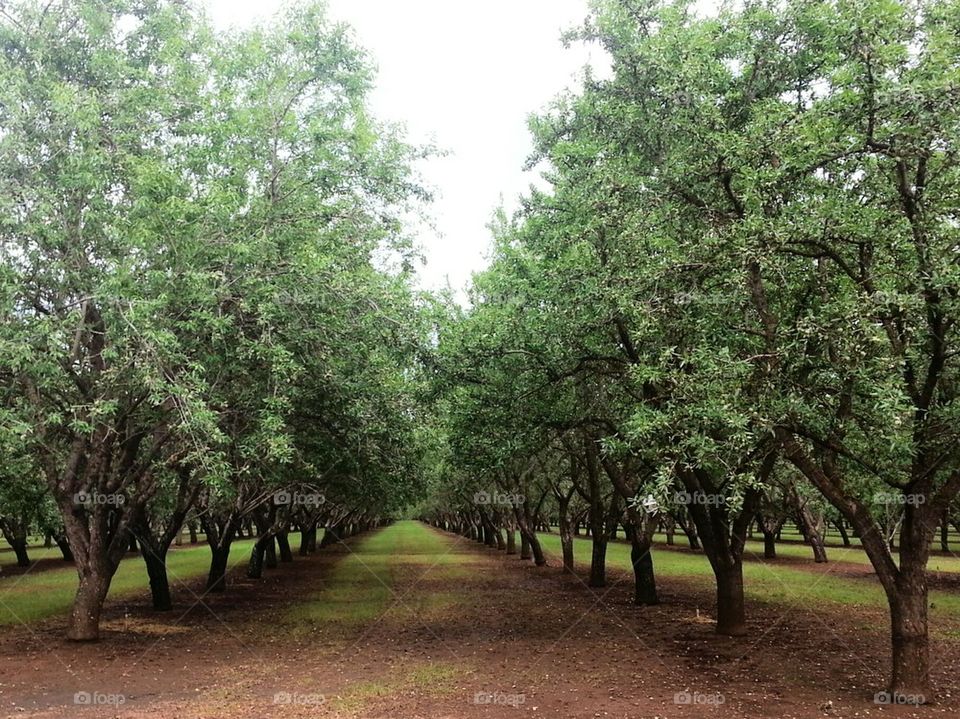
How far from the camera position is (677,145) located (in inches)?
462

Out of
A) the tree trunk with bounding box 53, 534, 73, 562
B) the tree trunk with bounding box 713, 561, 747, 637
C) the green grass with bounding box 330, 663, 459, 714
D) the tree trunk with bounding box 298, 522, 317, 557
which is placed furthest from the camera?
the tree trunk with bounding box 298, 522, 317, 557

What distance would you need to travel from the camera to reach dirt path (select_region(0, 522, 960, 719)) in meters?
10.5

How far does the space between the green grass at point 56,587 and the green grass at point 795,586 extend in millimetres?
20174

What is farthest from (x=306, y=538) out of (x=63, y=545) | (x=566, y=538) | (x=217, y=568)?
(x=566, y=538)

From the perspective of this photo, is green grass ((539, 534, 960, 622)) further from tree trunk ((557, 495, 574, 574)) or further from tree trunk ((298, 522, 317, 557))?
tree trunk ((298, 522, 317, 557))

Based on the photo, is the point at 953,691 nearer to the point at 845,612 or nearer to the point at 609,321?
the point at 609,321

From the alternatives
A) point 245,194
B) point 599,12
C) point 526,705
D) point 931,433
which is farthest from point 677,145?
point 526,705

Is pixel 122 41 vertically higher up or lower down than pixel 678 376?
higher up

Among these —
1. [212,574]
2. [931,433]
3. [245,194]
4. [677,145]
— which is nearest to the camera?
[931,433]

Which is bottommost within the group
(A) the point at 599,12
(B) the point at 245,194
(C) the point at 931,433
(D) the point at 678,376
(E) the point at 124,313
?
(C) the point at 931,433

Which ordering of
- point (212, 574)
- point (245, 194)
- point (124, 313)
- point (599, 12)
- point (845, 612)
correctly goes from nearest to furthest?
point (124, 313)
point (599, 12)
point (245, 194)
point (845, 612)
point (212, 574)

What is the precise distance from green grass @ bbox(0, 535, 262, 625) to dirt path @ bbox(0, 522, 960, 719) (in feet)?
8.57

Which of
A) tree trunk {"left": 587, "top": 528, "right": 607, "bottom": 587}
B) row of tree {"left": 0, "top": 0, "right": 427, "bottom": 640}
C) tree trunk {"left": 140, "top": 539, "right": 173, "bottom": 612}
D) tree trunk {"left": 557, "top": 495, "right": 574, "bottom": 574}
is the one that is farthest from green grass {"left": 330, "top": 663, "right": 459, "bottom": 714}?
tree trunk {"left": 557, "top": 495, "right": 574, "bottom": 574}

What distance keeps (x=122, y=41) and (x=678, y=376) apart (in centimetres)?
1201
